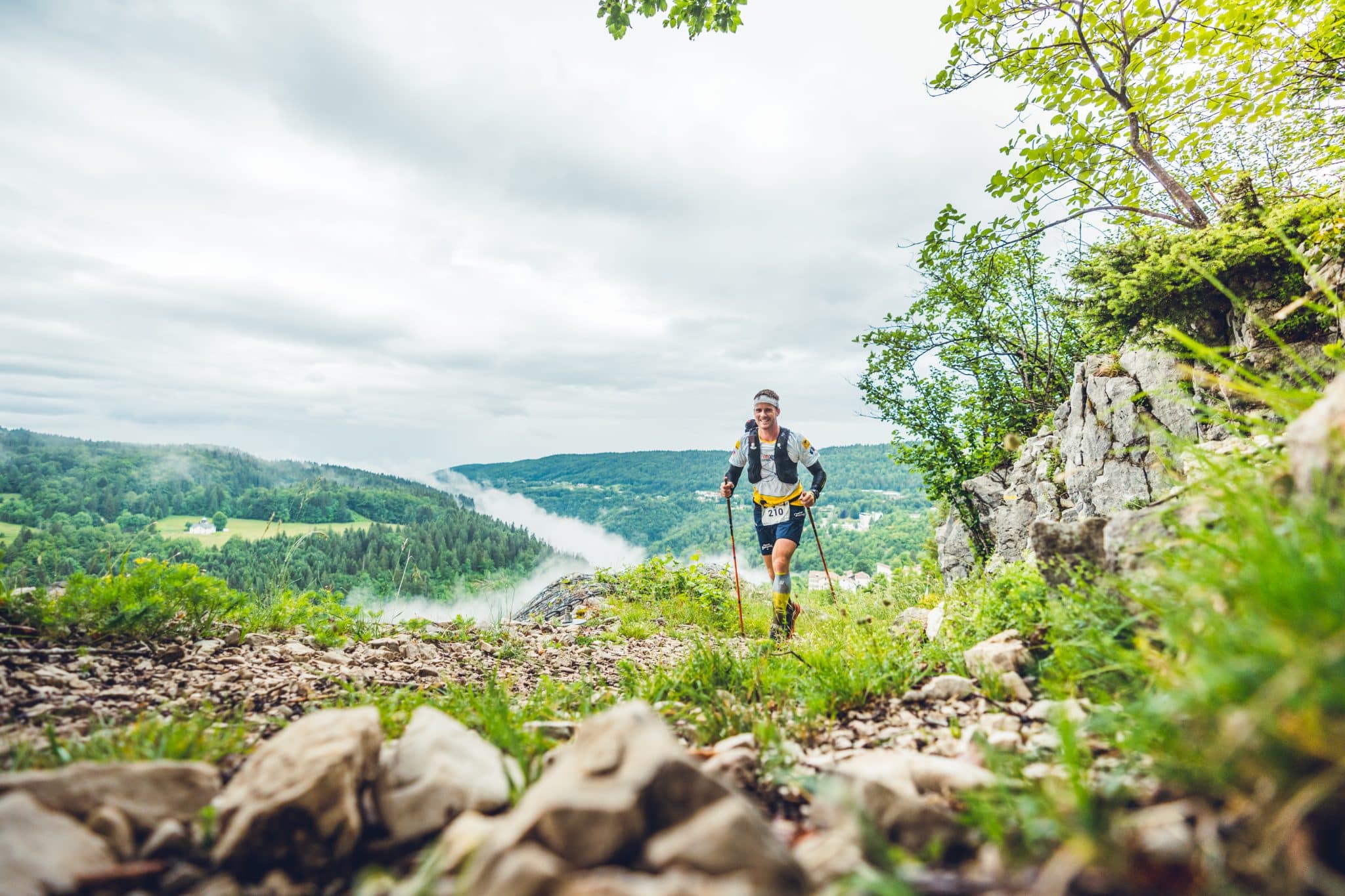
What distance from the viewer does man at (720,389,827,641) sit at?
8.88m

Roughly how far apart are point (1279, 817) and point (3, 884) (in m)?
2.88

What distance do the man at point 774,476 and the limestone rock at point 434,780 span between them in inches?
272

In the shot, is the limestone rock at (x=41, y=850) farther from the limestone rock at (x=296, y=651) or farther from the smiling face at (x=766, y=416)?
the smiling face at (x=766, y=416)

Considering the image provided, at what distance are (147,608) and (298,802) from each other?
4.42m

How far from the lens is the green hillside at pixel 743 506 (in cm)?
4347

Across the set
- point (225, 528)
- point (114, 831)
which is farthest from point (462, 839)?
point (225, 528)

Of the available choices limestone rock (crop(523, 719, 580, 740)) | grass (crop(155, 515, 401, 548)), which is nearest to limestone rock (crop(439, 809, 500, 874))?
limestone rock (crop(523, 719, 580, 740))

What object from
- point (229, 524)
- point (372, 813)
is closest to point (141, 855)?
point (372, 813)

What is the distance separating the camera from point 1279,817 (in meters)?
1.08

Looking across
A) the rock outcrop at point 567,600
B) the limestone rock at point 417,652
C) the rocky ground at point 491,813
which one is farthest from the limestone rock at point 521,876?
the rock outcrop at point 567,600

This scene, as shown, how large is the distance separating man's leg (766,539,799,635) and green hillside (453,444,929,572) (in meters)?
4.58

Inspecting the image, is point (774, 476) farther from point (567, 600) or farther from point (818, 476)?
point (567, 600)

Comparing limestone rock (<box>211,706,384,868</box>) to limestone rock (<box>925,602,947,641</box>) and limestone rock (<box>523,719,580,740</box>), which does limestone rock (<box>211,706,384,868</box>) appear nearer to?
limestone rock (<box>523,719,580,740</box>)

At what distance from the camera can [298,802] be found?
1.61 meters
